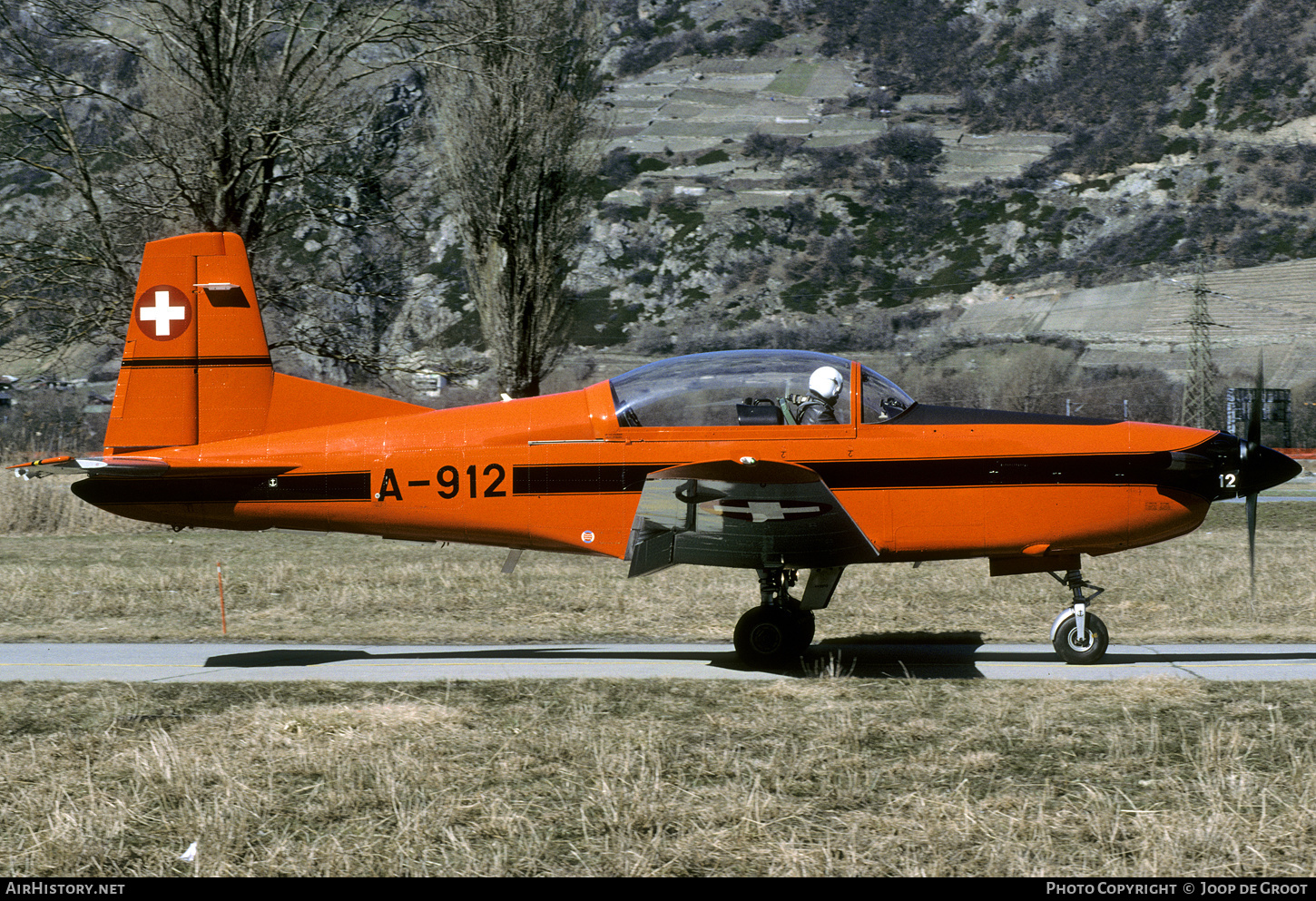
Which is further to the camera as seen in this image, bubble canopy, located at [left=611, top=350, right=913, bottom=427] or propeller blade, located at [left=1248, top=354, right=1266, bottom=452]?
propeller blade, located at [left=1248, top=354, right=1266, bottom=452]

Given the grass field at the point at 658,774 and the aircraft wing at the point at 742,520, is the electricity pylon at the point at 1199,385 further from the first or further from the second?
the aircraft wing at the point at 742,520

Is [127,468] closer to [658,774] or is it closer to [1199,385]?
[658,774]

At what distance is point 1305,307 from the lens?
7038 cm

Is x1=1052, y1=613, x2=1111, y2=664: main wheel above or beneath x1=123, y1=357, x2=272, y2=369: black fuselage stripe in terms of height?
beneath

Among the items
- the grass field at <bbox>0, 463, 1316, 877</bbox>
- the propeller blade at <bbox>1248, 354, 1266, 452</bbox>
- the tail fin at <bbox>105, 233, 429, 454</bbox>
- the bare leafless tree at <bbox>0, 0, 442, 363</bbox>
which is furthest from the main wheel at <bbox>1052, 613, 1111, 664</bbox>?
the bare leafless tree at <bbox>0, 0, 442, 363</bbox>

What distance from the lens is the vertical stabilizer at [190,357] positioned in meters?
9.02

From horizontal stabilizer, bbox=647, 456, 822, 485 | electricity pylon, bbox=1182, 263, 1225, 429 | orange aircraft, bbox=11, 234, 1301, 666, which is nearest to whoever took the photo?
horizontal stabilizer, bbox=647, 456, 822, 485

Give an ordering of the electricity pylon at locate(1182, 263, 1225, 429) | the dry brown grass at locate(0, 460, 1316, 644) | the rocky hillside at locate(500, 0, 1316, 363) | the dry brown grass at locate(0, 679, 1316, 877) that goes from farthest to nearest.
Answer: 1. the rocky hillside at locate(500, 0, 1316, 363)
2. the electricity pylon at locate(1182, 263, 1225, 429)
3. the dry brown grass at locate(0, 460, 1316, 644)
4. the dry brown grass at locate(0, 679, 1316, 877)

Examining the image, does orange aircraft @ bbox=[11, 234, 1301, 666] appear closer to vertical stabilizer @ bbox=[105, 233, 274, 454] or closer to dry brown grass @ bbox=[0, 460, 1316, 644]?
vertical stabilizer @ bbox=[105, 233, 274, 454]

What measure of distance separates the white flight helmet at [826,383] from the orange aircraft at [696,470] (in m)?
0.01

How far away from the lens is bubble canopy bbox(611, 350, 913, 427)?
8.33 metres

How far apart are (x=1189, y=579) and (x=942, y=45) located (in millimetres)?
135126

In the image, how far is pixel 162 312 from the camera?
360 inches

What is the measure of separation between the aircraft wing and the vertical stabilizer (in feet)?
11.2
